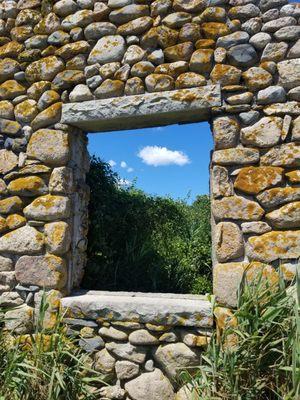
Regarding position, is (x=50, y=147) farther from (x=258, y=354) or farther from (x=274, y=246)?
(x=258, y=354)

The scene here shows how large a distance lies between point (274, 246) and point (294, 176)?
1.60ft

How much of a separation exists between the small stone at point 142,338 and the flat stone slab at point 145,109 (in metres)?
1.59

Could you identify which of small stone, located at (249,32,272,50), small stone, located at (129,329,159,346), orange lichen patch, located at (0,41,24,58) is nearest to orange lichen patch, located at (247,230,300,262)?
small stone, located at (129,329,159,346)

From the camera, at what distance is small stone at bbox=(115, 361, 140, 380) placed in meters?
2.39

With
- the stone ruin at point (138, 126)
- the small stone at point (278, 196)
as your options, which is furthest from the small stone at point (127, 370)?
the small stone at point (278, 196)

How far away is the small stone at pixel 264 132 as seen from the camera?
7.73ft

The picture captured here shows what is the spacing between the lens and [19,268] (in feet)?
8.90

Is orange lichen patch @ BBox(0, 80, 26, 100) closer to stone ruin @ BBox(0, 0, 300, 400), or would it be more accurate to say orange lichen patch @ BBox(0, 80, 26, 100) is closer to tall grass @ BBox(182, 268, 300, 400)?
stone ruin @ BBox(0, 0, 300, 400)

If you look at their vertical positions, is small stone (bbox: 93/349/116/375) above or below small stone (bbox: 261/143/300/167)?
below

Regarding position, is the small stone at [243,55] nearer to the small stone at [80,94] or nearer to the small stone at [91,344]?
the small stone at [80,94]

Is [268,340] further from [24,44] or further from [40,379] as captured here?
[24,44]

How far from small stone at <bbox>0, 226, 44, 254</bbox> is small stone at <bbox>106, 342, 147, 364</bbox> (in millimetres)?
946

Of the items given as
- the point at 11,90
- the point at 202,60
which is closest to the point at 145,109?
the point at 202,60

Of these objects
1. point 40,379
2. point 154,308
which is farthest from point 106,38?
point 40,379
